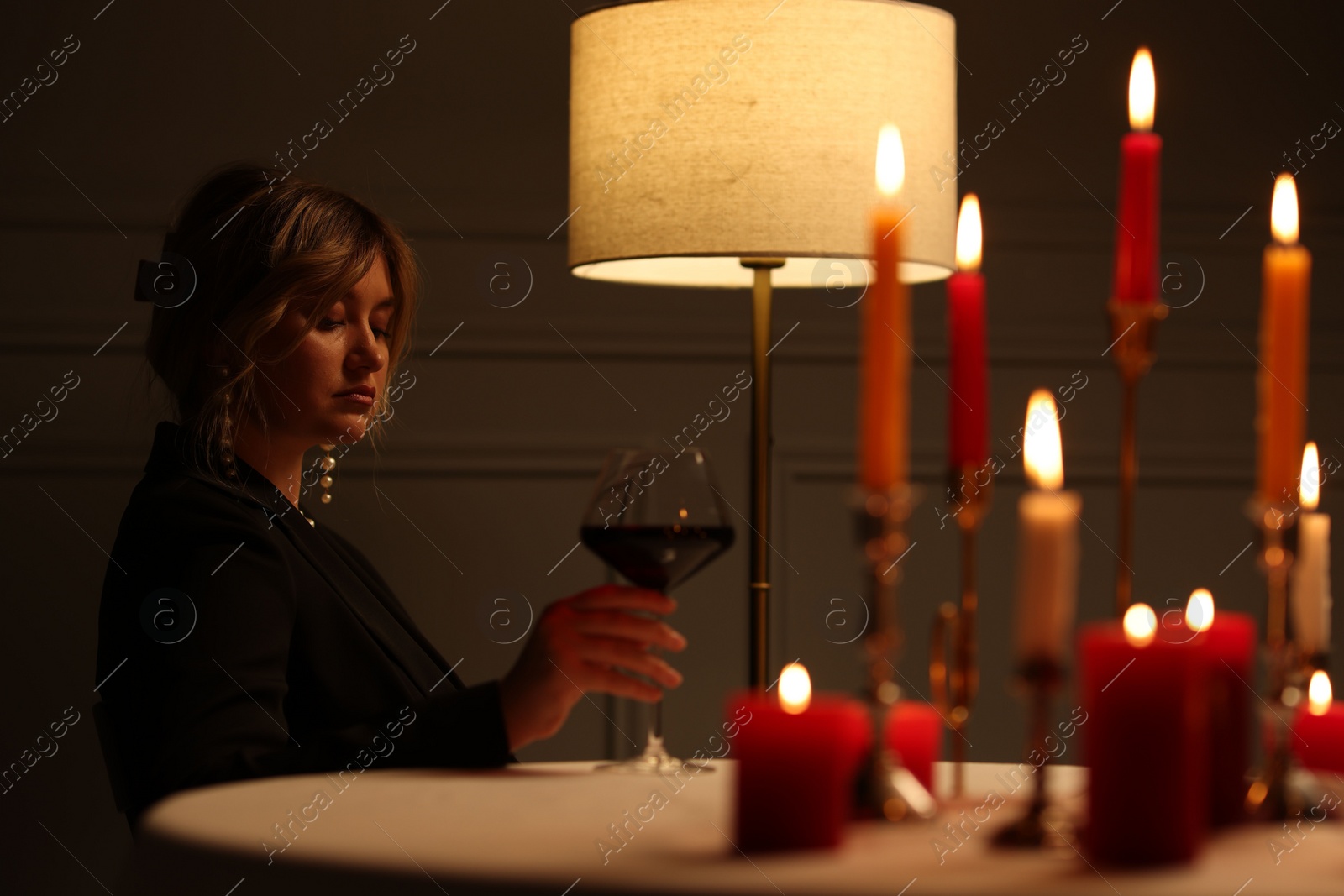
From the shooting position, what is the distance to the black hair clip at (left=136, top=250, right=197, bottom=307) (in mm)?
1674

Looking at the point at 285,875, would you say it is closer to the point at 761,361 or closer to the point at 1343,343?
the point at 761,361

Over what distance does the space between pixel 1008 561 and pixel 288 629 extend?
146 cm

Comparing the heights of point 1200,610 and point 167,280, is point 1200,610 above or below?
below

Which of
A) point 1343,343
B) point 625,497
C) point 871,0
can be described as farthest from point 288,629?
point 1343,343

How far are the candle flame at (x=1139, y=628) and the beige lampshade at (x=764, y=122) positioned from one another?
2.11 feet

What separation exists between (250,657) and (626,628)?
404 millimetres

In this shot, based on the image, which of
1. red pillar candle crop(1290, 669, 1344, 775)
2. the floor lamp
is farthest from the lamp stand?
red pillar candle crop(1290, 669, 1344, 775)

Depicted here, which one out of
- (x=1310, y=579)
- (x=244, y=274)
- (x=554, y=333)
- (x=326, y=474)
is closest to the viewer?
(x=1310, y=579)

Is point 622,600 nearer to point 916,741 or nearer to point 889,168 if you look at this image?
point 916,741

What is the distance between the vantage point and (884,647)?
0.64m

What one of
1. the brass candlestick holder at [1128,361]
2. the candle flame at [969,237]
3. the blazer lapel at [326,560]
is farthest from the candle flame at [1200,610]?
the blazer lapel at [326,560]

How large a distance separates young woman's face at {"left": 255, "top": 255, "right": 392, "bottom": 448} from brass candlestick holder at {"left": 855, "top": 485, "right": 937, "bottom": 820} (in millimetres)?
1048

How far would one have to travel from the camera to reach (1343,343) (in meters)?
2.40

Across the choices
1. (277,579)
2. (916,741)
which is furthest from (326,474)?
(916,741)
